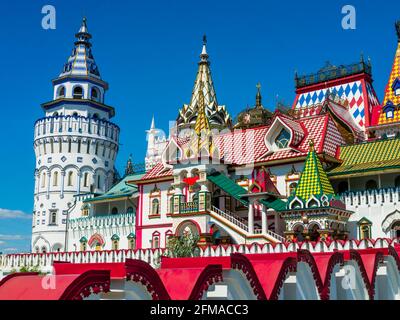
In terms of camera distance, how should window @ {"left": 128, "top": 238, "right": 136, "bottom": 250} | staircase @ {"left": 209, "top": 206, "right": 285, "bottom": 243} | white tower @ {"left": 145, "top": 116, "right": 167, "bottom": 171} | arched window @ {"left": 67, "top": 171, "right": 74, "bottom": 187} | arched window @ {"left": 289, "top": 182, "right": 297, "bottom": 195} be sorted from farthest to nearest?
white tower @ {"left": 145, "top": 116, "right": 167, "bottom": 171}
arched window @ {"left": 67, "top": 171, "right": 74, "bottom": 187}
window @ {"left": 128, "top": 238, "right": 136, "bottom": 250}
arched window @ {"left": 289, "top": 182, "right": 297, "bottom": 195}
staircase @ {"left": 209, "top": 206, "right": 285, "bottom": 243}

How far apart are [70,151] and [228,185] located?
23458 millimetres

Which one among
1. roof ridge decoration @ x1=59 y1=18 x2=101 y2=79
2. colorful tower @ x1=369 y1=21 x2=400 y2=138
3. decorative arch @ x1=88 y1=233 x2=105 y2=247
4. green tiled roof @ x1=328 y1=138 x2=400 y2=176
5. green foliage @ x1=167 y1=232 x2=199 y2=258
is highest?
roof ridge decoration @ x1=59 y1=18 x2=101 y2=79

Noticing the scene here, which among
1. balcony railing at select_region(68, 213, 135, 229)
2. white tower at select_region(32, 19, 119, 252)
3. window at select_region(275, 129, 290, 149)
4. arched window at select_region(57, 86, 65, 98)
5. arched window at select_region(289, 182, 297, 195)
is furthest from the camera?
arched window at select_region(57, 86, 65, 98)

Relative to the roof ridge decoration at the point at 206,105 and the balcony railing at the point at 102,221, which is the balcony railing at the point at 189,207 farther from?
the roof ridge decoration at the point at 206,105

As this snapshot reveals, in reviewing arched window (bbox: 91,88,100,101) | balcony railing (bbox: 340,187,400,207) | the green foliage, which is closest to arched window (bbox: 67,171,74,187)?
arched window (bbox: 91,88,100,101)

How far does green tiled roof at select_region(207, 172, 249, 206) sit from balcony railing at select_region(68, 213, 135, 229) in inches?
386

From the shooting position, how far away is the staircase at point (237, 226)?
29.2 metres

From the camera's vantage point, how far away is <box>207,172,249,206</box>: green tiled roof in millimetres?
31172

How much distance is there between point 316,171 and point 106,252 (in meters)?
12.4

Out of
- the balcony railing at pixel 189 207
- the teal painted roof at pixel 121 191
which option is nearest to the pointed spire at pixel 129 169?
the teal painted roof at pixel 121 191

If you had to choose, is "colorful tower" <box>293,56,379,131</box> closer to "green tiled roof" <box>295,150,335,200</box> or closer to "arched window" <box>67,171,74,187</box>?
"green tiled roof" <box>295,150,335,200</box>

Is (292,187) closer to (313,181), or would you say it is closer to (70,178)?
Result: (313,181)

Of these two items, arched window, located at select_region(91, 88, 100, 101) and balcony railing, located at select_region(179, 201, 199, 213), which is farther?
arched window, located at select_region(91, 88, 100, 101)
